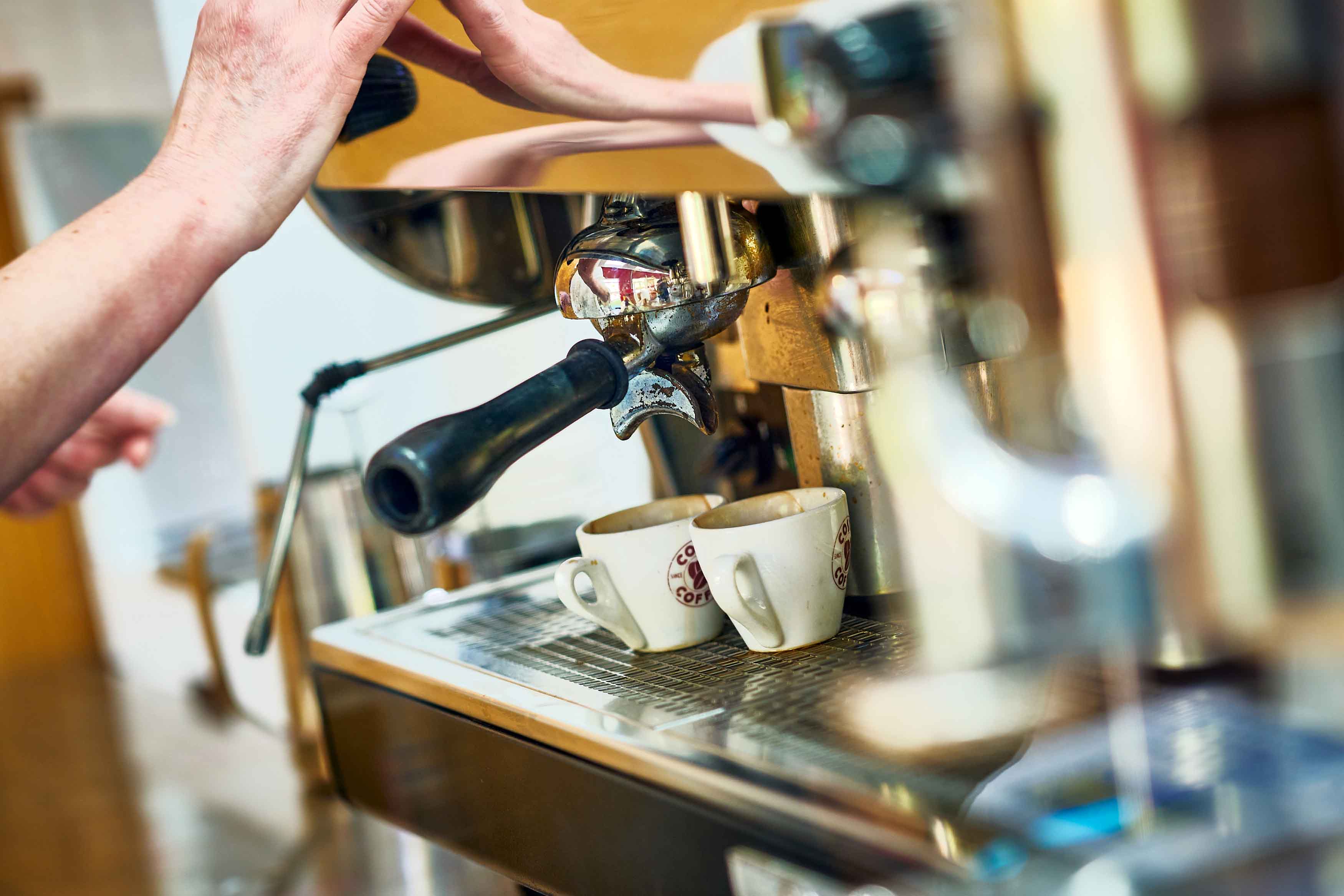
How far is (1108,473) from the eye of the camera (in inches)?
17.4

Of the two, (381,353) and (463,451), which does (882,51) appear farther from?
(381,353)

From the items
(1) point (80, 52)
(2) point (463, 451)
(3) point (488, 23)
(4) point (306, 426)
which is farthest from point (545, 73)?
(1) point (80, 52)

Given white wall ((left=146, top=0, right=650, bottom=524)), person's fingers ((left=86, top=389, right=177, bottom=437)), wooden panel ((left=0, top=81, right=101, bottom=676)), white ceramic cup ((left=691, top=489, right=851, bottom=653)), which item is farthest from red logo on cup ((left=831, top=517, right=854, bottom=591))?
wooden panel ((left=0, top=81, right=101, bottom=676))

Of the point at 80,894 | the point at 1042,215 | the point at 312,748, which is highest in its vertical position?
the point at 1042,215

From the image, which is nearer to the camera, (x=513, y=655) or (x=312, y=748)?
(x=513, y=655)

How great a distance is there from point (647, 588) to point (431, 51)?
20 cm

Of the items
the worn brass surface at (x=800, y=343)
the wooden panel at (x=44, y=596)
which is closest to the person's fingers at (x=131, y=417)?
the worn brass surface at (x=800, y=343)

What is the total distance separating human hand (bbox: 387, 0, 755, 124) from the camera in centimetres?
34

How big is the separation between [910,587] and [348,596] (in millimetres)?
552

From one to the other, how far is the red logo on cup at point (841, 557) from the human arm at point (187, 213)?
0.22 metres

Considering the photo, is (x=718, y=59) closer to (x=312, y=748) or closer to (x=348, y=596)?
(x=348, y=596)

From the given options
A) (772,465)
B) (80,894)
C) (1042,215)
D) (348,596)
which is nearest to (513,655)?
(772,465)

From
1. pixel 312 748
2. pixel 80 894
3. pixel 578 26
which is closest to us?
pixel 578 26

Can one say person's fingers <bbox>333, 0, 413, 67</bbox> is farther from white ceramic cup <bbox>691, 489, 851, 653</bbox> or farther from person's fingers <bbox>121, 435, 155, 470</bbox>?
person's fingers <bbox>121, 435, 155, 470</bbox>
